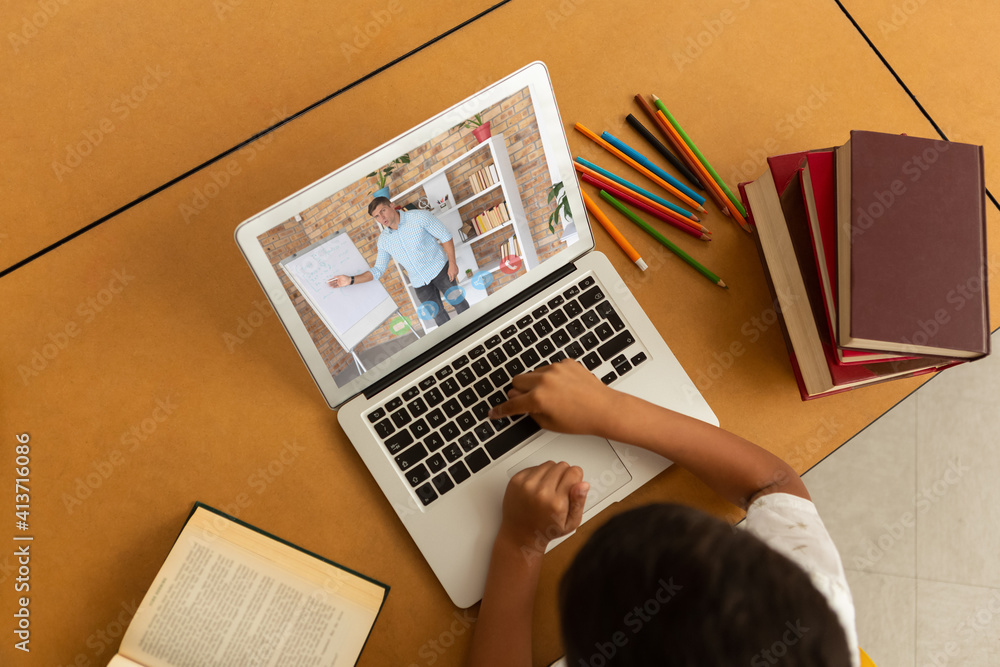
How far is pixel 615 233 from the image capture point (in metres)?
0.82

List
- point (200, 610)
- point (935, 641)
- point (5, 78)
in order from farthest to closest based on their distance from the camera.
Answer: point (935, 641), point (5, 78), point (200, 610)

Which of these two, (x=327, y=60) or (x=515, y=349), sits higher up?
(x=327, y=60)

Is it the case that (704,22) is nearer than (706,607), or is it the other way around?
(706,607)

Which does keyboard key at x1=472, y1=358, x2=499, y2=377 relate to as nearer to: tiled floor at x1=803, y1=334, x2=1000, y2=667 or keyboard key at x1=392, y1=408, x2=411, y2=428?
keyboard key at x1=392, y1=408, x2=411, y2=428

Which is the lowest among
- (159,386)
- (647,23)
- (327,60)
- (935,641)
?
(935,641)

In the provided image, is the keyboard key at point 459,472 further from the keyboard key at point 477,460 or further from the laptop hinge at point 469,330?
the laptop hinge at point 469,330

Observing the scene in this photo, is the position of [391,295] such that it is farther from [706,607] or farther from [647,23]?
[647,23]

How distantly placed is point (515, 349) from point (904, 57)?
2.57 feet

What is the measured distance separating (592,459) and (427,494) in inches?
8.8

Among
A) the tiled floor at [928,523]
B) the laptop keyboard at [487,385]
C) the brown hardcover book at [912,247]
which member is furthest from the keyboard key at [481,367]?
the tiled floor at [928,523]

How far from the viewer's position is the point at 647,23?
88cm

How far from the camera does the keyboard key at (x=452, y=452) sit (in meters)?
0.72

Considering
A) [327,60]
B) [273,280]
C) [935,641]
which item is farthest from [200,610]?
[935,641]

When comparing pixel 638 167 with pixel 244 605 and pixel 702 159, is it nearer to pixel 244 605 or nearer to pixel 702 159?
pixel 702 159
